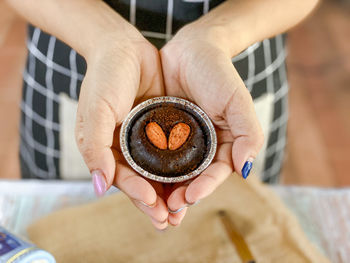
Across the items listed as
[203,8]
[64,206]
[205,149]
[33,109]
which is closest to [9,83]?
[33,109]

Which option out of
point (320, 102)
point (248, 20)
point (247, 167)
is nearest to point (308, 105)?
point (320, 102)

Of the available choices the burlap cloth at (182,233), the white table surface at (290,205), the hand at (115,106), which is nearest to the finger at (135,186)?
the hand at (115,106)

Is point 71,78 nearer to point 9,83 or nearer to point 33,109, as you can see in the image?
point 33,109

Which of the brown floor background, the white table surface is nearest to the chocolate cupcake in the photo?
the white table surface

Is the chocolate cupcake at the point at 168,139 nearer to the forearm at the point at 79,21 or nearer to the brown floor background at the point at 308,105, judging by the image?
the forearm at the point at 79,21

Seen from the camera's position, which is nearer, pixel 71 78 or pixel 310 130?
pixel 71 78

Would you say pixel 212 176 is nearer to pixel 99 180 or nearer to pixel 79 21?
pixel 99 180
